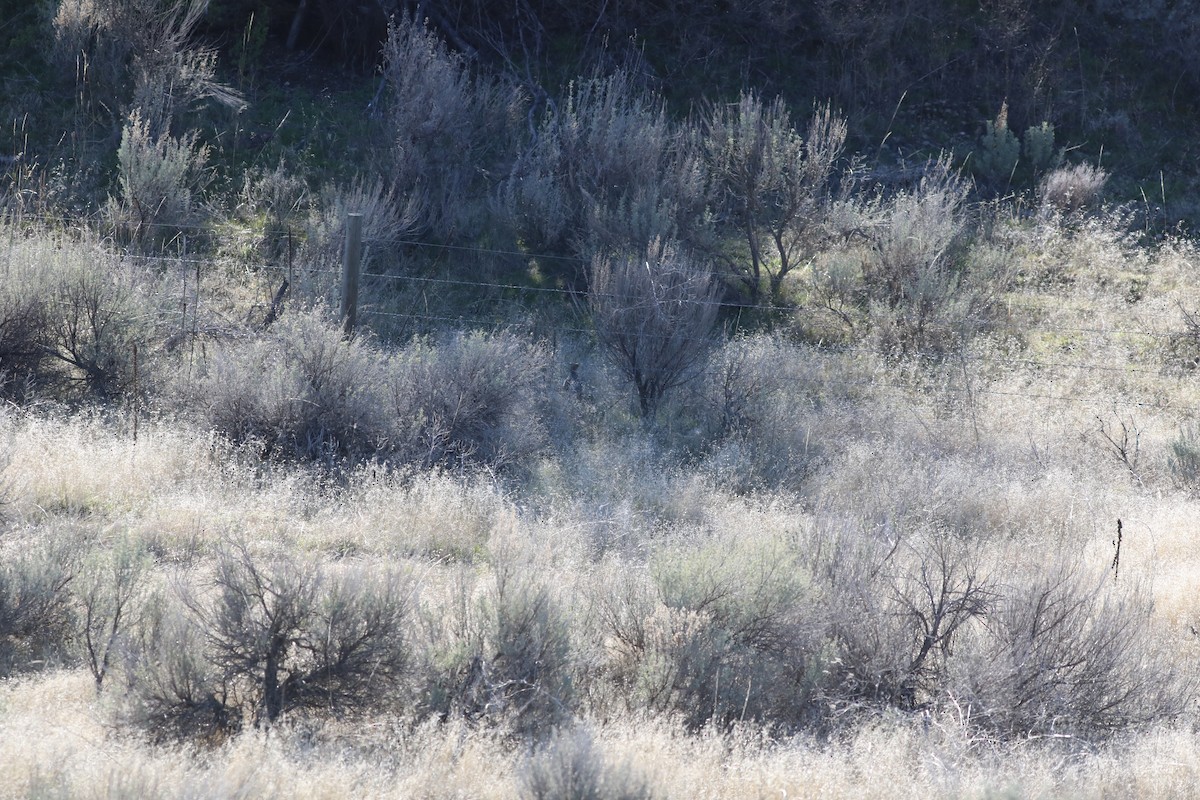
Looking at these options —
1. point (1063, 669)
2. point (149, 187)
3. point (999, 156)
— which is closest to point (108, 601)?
point (1063, 669)

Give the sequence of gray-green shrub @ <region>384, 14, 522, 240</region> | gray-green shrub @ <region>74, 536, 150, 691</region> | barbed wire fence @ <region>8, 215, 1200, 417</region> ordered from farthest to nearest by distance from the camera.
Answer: gray-green shrub @ <region>384, 14, 522, 240</region>, barbed wire fence @ <region>8, 215, 1200, 417</region>, gray-green shrub @ <region>74, 536, 150, 691</region>

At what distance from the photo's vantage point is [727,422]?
934cm

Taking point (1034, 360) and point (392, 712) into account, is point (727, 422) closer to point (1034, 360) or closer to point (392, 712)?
point (1034, 360)

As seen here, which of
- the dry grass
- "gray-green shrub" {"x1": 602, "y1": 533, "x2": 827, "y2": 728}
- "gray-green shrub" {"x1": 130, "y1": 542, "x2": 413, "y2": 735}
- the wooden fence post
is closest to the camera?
the dry grass

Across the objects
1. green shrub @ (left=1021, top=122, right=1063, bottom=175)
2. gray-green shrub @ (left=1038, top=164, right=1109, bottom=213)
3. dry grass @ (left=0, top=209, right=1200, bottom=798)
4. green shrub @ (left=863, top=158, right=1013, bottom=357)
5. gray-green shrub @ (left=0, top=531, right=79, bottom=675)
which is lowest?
gray-green shrub @ (left=0, top=531, right=79, bottom=675)

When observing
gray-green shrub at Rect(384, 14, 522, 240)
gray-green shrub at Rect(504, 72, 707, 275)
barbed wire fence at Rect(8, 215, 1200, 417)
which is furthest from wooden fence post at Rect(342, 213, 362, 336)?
gray-green shrub at Rect(384, 14, 522, 240)

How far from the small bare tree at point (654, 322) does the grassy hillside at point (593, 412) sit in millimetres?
44

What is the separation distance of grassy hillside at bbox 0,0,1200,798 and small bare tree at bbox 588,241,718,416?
0.14ft

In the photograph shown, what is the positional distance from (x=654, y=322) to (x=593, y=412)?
1123mm

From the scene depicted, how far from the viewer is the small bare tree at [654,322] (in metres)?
9.93

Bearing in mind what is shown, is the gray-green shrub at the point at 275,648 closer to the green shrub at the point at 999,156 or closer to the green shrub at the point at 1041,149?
the green shrub at the point at 999,156

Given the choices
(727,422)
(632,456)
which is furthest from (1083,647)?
(727,422)

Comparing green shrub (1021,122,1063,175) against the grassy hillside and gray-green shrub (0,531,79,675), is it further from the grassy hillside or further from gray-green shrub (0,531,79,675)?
gray-green shrub (0,531,79,675)

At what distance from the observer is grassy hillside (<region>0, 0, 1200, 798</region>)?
440 centimetres
